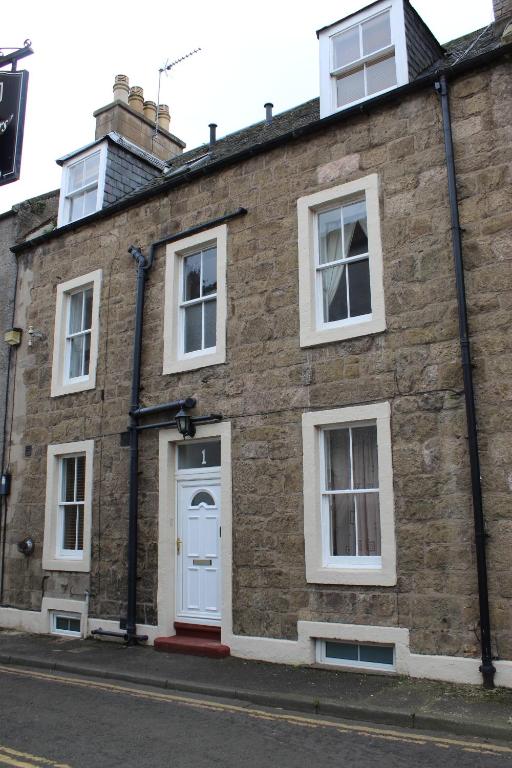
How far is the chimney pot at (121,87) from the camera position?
51.3ft

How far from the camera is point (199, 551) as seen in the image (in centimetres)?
1023

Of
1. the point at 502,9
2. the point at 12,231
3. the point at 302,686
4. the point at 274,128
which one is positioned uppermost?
→ the point at 502,9

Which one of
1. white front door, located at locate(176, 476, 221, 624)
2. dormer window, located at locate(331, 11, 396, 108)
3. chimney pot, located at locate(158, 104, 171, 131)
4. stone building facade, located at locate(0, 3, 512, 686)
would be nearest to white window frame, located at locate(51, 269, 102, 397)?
stone building facade, located at locate(0, 3, 512, 686)

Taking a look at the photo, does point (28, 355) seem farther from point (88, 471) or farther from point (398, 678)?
point (398, 678)

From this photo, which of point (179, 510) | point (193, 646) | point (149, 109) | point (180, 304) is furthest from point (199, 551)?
point (149, 109)

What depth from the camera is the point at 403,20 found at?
987 centimetres

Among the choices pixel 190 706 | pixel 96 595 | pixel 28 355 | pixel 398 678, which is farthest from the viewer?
pixel 28 355

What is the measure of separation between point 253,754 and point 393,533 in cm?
327

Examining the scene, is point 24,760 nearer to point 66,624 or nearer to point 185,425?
point 185,425

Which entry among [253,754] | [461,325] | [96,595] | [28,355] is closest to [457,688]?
[253,754]

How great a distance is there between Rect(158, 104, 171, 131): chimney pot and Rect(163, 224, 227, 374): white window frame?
650cm

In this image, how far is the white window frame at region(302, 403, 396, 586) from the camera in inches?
322

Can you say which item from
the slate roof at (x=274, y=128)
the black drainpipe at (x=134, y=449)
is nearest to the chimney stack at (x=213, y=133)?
the slate roof at (x=274, y=128)

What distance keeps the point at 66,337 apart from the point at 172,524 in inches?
172
